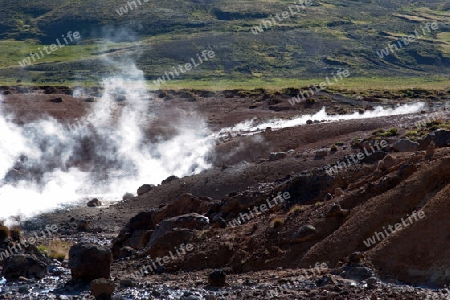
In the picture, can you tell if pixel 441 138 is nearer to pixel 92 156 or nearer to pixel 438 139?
pixel 438 139

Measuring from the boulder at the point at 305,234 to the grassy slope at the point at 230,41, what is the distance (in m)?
78.8

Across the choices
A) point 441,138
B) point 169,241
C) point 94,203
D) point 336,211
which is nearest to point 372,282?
point 336,211

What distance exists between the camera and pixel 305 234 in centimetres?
2303

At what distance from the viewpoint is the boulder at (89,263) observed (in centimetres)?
2258

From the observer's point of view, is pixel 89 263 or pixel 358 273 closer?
pixel 358 273


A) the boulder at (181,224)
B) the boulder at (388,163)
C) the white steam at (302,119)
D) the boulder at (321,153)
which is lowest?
the white steam at (302,119)

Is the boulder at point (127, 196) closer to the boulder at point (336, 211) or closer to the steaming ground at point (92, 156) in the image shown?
the steaming ground at point (92, 156)

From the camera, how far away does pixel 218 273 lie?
21.4 m

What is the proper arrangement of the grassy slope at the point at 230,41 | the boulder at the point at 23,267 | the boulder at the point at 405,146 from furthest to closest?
1. the grassy slope at the point at 230,41
2. the boulder at the point at 405,146
3. the boulder at the point at 23,267

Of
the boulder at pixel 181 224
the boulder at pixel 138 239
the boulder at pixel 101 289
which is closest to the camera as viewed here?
the boulder at pixel 101 289

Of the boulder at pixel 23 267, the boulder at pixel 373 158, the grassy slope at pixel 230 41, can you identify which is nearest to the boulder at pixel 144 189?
the boulder at pixel 373 158

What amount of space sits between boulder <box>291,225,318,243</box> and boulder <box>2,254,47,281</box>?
7.76 meters

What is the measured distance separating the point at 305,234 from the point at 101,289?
6219mm

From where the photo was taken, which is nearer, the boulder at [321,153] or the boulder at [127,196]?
the boulder at [321,153]
